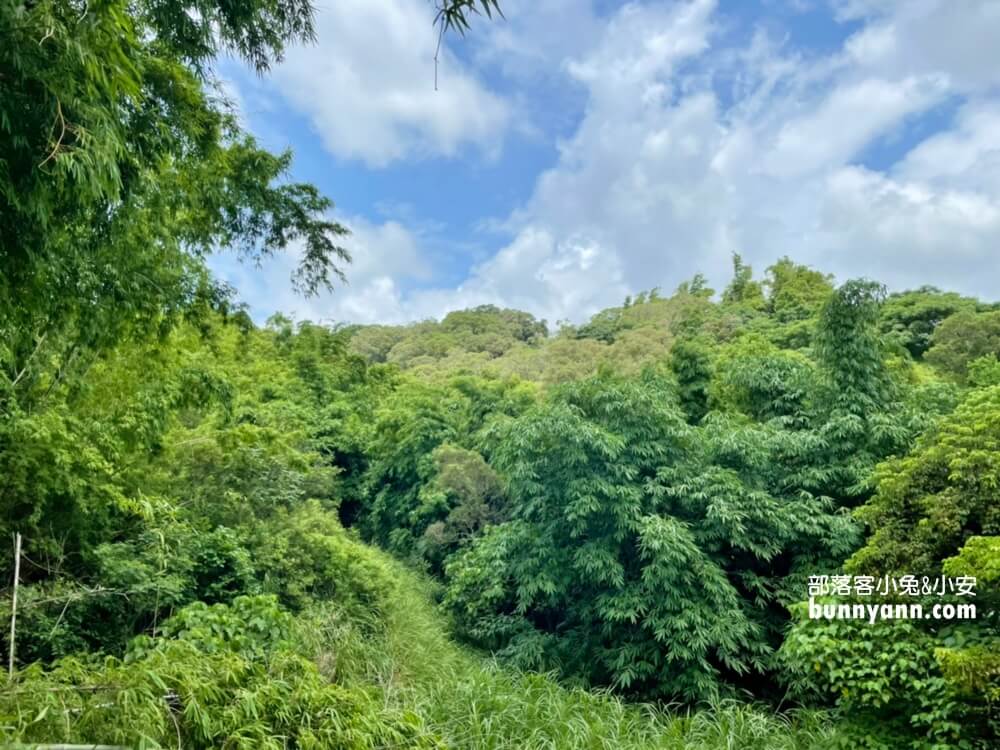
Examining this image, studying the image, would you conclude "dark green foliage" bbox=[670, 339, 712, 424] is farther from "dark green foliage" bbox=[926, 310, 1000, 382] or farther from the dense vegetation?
"dark green foliage" bbox=[926, 310, 1000, 382]

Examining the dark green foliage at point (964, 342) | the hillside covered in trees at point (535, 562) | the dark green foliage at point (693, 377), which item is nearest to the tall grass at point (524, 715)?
the hillside covered in trees at point (535, 562)

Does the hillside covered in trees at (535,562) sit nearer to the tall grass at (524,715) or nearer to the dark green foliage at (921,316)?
the tall grass at (524,715)

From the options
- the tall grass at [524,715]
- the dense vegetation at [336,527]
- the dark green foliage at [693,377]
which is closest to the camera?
the dense vegetation at [336,527]

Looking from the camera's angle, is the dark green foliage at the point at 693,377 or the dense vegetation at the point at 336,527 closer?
the dense vegetation at the point at 336,527

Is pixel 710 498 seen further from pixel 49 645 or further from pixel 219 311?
pixel 49 645

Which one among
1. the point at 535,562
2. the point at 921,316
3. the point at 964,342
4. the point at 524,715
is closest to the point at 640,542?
the point at 535,562

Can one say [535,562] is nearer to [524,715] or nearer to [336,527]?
[524,715]

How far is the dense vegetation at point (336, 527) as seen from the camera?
2262 millimetres

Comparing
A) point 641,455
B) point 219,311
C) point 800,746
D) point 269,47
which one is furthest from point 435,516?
point 269,47

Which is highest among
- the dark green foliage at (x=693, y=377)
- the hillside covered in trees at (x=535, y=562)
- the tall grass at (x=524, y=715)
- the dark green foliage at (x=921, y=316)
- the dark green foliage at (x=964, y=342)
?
the dark green foliage at (x=921, y=316)

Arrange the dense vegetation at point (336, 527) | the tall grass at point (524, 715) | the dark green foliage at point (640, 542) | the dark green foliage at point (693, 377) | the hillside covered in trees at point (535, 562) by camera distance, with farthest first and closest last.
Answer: the dark green foliage at point (693, 377) < the dark green foliage at point (640, 542) < the tall grass at point (524, 715) < the hillside covered in trees at point (535, 562) < the dense vegetation at point (336, 527)

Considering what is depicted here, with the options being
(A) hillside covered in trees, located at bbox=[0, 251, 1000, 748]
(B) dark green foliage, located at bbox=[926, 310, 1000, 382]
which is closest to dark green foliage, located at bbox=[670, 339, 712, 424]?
(A) hillside covered in trees, located at bbox=[0, 251, 1000, 748]

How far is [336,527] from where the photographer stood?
305 inches

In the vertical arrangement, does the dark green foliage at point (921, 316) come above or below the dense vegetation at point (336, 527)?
above
